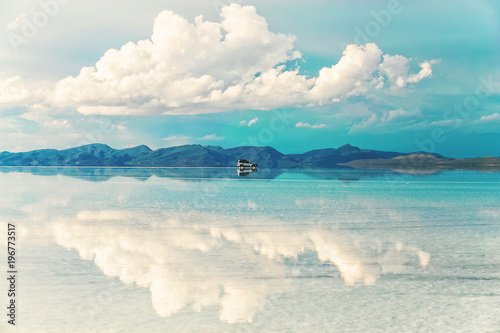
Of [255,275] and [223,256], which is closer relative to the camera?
[255,275]

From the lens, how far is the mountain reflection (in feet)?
44.2

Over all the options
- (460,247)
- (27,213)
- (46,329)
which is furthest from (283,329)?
(27,213)

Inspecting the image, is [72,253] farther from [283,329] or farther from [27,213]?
[27,213]

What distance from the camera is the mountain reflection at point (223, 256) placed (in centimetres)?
1348

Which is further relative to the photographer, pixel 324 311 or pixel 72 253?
pixel 72 253

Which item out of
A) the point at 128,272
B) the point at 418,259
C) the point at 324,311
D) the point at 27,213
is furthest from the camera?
the point at 27,213

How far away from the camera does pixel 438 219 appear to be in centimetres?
3153

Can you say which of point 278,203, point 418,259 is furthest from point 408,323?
point 278,203

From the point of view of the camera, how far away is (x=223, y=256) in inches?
733

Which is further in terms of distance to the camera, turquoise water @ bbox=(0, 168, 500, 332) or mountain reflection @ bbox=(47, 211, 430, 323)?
mountain reflection @ bbox=(47, 211, 430, 323)

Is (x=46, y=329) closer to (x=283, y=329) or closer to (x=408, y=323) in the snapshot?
(x=283, y=329)

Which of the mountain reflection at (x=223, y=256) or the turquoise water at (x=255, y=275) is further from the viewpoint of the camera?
the mountain reflection at (x=223, y=256)

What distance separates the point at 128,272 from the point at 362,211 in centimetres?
2432

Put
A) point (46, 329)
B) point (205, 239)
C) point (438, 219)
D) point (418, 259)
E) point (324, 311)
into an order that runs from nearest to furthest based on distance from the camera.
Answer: point (46, 329) → point (324, 311) → point (418, 259) → point (205, 239) → point (438, 219)
